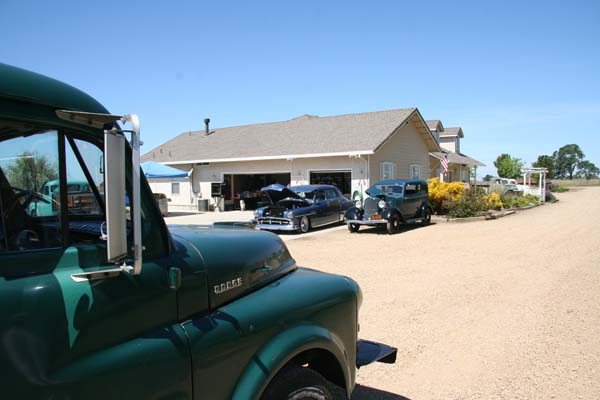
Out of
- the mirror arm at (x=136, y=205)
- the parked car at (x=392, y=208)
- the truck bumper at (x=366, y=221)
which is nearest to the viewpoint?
the mirror arm at (x=136, y=205)

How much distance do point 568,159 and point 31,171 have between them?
17868 cm

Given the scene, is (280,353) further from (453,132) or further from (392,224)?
(453,132)

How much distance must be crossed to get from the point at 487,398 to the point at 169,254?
3.19 meters

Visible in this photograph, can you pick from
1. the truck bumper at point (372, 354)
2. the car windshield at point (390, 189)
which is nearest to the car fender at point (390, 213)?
the car windshield at point (390, 189)

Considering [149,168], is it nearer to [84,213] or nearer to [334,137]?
[334,137]

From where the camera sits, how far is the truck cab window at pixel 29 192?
Answer: 1630 mm

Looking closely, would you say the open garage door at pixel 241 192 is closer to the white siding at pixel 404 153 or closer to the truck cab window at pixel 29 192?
the white siding at pixel 404 153

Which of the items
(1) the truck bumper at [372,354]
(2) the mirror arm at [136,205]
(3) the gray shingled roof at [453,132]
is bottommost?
(1) the truck bumper at [372,354]

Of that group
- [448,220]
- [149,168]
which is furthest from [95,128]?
[149,168]

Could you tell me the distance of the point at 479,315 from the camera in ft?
19.3

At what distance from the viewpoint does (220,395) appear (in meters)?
1.88

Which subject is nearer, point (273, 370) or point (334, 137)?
point (273, 370)

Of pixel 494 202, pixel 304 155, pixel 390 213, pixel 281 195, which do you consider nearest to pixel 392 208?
pixel 390 213

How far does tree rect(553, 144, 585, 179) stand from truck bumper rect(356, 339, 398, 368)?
167 metres
